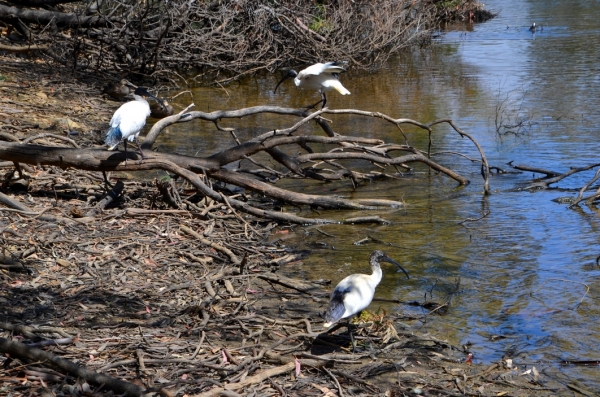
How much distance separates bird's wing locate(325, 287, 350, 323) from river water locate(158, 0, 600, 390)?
90 centimetres

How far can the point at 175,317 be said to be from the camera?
521 cm

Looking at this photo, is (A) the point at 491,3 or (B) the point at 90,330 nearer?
(B) the point at 90,330

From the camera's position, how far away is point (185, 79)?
16984 mm

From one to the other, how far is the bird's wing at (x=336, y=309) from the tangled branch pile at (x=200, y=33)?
988cm

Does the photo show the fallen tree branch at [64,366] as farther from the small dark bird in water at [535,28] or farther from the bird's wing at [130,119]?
the small dark bird in water at [535,28]

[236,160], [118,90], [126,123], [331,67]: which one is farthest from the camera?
[118,90]

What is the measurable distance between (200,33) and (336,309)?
1195cm

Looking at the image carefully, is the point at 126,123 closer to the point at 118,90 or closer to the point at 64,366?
the point at 64,366

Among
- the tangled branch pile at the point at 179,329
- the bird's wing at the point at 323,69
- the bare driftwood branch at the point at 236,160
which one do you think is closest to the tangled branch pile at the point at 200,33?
the bird's wing at the point at 323,69

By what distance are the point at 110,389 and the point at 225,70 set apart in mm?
14155

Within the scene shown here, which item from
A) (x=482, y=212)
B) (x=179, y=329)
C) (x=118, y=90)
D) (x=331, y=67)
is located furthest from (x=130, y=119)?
(x=118, y=90)

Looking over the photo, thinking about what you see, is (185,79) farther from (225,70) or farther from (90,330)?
(90,330)

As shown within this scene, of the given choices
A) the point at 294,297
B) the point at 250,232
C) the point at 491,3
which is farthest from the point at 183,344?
the point at 491,3

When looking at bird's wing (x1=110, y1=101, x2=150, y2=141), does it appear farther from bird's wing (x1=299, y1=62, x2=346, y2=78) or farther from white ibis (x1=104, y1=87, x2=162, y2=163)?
bird's wing (x1=299, y1=62, x2=346, y2=78)
